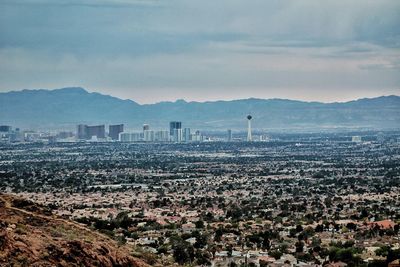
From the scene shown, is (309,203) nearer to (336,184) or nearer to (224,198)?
(224,198)

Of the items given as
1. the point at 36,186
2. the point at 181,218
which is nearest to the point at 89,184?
the point at 36,186

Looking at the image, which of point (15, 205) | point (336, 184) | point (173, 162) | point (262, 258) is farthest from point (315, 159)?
point (15, 205)

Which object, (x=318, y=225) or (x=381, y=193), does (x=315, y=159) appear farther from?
(x=318, y=225)

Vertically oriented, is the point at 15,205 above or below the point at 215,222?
above

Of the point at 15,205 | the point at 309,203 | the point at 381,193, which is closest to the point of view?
the point at 15,205

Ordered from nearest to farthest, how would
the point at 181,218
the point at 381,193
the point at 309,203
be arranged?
the point at 181,218 → the point at 309,203 → the point at 381,193

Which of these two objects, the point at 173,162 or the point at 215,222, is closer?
the point at 215,222
